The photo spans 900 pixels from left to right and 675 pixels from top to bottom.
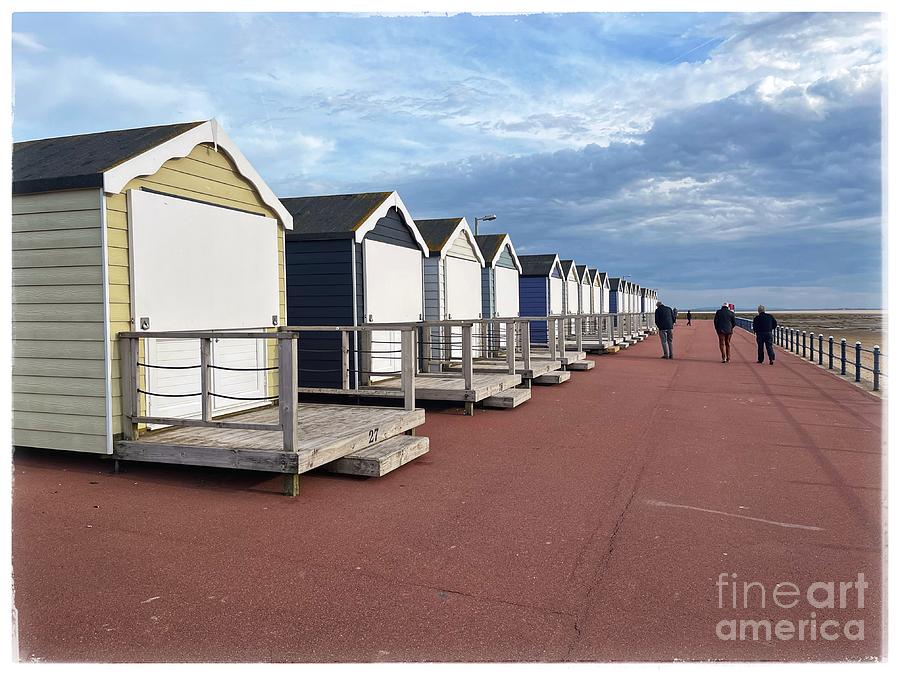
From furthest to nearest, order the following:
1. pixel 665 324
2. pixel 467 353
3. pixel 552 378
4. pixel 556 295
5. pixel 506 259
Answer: pixel 556 295 → pixel 665 324 → pixel 506 259 → pixel 552 378 → pixel 467 353

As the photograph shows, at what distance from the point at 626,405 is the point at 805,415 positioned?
8.99 ft

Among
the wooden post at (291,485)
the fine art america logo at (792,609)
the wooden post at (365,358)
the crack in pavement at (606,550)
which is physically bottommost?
the fine art america logo at (792,609)

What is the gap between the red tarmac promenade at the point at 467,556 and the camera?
3488mm

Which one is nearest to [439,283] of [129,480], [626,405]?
[626,405]

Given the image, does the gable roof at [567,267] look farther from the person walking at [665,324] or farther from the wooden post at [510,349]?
the wooden post at [510,349]

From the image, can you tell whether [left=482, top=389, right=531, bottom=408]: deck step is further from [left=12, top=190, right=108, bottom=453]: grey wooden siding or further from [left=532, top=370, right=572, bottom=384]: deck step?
[left=12, top=190, right=108, bottom=453]: grey wooden siding

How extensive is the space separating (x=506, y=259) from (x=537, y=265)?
178 inches

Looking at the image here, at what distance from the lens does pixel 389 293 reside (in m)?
12.9

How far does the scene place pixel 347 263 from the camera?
11734 millimetres

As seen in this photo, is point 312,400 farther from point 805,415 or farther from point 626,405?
point 805,415

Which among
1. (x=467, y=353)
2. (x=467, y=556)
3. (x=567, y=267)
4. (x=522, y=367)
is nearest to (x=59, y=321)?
(x=467, y=556)

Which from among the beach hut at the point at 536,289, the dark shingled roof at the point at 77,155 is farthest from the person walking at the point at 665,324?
the dark shingled roof at the point at 77,155

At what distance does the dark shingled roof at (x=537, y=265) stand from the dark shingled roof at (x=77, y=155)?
1937cm

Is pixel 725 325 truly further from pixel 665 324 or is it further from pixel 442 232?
pixel 442 232
